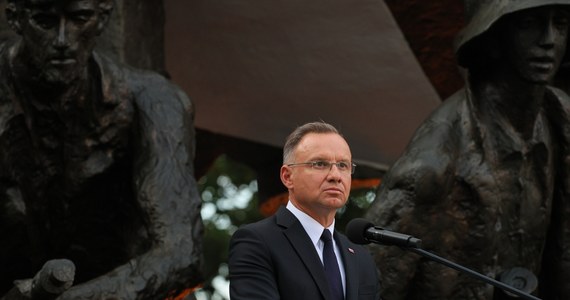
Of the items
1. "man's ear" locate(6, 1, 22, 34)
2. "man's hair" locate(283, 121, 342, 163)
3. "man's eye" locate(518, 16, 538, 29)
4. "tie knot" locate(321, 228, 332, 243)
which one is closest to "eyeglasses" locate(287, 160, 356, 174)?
"man's hair" locate(283, 121, 342, 163)

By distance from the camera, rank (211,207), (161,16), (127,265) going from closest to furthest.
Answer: (127,265), (161,16), (211,207)

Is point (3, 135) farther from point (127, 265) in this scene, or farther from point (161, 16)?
point (161, 16)

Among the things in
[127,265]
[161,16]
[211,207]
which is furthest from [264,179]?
[211,207]

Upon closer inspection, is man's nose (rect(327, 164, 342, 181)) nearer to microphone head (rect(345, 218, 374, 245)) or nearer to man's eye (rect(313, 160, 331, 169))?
man's eye (rect(313, 160, 331, 169))

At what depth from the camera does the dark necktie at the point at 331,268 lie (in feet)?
18.6

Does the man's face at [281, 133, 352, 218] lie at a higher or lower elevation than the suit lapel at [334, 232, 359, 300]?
higher

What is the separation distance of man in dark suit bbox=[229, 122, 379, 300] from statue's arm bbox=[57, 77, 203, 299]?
1648 millimetres

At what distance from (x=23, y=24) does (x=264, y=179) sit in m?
5.42

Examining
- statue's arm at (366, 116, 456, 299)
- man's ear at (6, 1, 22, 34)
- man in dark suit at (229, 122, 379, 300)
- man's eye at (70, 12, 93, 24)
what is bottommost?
statue's arm at (366, 116, 456, 299)

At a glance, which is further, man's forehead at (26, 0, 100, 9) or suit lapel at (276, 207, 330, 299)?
man's forehead at (26, 0, 100, 9)

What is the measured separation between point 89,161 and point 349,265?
99.0 inches

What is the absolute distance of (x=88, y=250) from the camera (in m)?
8.30

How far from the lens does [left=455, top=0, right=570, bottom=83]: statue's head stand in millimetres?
7965

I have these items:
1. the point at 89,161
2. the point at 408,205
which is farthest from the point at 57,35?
the point at 408,205
